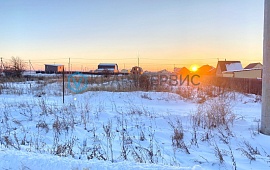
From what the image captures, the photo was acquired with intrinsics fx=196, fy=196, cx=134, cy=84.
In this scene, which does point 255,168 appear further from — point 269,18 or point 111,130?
point 269,18

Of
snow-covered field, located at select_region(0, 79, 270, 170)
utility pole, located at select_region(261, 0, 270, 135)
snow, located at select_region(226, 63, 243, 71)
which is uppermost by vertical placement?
snow, located at select_region(226, 63, 243, 71)

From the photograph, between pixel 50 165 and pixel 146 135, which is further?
pixel 146 135

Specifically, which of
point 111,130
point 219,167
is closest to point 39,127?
point 111,130

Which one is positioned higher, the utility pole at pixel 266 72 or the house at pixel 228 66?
the house at pixel 228 66

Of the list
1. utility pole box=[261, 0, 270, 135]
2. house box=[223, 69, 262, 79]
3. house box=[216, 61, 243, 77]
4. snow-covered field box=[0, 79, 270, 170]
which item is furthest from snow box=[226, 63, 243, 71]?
utility pole box=[261, 0, 270, 135]

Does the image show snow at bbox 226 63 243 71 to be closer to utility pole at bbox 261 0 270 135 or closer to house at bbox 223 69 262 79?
house at bbox 223 69 262 79

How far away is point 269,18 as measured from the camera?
3.74 meters

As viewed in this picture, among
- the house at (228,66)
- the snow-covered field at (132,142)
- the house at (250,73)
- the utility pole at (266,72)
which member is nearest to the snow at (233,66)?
the house at (228,66)

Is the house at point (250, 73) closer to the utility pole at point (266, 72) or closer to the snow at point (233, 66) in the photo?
the snow at point (233, 66)

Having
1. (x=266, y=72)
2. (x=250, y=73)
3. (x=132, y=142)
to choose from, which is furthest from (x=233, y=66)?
(x=132, y=142)

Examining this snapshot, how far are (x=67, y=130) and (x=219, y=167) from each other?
2.95m

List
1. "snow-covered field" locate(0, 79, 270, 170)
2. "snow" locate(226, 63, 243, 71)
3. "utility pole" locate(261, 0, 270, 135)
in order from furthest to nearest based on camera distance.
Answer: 1. "snow" locate(226, 63, 243, 71)
2. "utility pole" locate(261, 0, 270, 135)
3. "snow-covered field" locate(0, 79, 270, 170)

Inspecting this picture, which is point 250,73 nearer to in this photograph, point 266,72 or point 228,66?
point 228,66

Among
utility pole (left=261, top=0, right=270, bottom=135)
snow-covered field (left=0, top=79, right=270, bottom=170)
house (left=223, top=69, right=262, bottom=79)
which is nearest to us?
snow-covered field (left=0, top=79, right=270, bottom=170)
